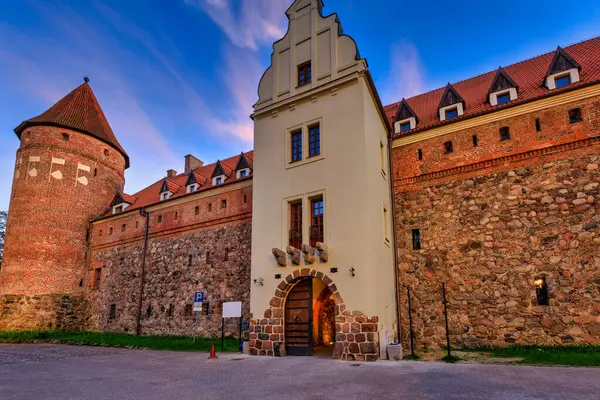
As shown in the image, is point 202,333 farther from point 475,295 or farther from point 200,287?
point 475,295

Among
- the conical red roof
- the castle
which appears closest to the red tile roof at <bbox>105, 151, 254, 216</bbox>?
the conical red roof

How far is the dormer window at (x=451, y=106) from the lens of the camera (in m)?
16.2

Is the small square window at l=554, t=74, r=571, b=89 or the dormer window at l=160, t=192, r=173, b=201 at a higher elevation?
the small square window at l=554, t=74, r=571, b=89

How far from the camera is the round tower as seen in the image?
24969 millimetres

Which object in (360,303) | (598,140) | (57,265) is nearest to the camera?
(360,303)

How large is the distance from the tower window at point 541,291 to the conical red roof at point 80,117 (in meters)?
27.7

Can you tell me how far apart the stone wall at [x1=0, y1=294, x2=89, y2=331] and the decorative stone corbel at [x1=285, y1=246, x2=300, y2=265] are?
19.4 metres

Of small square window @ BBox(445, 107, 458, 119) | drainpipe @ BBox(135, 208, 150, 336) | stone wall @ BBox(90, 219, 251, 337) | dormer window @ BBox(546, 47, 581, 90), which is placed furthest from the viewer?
drainpipe @ BBox(135, 208, 150, 336)

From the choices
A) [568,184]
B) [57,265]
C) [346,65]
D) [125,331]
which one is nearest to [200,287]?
[125,331]

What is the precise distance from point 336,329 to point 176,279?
1272cm

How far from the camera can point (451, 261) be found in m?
14.9

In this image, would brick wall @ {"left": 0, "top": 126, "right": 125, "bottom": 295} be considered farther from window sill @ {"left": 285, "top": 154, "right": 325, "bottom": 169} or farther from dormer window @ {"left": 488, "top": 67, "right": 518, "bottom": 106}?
dormer window @ {"left": 488, "top": 67, "right": 518, "bottom": 106}

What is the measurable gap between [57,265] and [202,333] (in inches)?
481

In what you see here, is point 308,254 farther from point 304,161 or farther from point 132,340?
point 132,340
